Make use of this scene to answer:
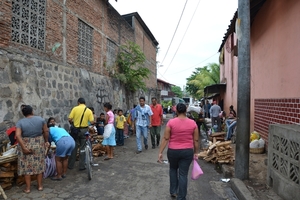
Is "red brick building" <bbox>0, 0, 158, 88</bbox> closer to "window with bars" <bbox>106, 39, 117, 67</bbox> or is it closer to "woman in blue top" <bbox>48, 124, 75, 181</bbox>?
"window with bars" <bbox>106, 39, 117, 67</bbox>

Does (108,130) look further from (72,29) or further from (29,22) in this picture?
(72,29)

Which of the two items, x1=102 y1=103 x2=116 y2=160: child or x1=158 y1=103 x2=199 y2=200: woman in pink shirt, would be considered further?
x1=102 y1=103 x2=116 y2=160: child

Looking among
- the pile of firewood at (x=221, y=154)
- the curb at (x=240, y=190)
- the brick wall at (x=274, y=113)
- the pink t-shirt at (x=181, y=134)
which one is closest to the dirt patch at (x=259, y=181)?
the curb at (x=240, y=190)

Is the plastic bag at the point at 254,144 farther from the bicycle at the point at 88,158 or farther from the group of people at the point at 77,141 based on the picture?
the bicycle at the point at 88,158

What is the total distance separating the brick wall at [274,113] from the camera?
16.9ft

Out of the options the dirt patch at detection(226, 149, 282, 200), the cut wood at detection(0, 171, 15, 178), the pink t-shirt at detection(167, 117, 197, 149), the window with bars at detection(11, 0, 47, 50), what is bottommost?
the dirt patch at detection(226, 149, 282, 200)

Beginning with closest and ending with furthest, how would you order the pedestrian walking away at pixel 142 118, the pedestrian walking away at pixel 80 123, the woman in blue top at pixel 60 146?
the woman in blue top at pixel 60 146 < the pedestrian walking away at pixel 80 123 < the pedestrian walking away at pixel 142 118

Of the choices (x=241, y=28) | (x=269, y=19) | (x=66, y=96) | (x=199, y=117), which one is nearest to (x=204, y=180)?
(x=241, y=28)

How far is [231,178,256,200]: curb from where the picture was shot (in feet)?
13.3

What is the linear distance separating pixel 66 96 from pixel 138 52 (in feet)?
20.0

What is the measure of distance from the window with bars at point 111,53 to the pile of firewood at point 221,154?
7.22 metres

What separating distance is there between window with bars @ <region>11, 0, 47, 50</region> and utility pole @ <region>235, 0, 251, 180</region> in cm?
525

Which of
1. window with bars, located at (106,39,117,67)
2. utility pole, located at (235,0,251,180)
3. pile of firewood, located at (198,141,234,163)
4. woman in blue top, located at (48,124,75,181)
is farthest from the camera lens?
window with bars, located at (106,39,117,67)

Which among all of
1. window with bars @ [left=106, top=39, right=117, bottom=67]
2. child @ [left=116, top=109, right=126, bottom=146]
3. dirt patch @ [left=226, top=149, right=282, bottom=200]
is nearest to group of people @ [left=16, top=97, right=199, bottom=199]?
dirt patch @ [left=226, top=149, right=282, bottom=200]
